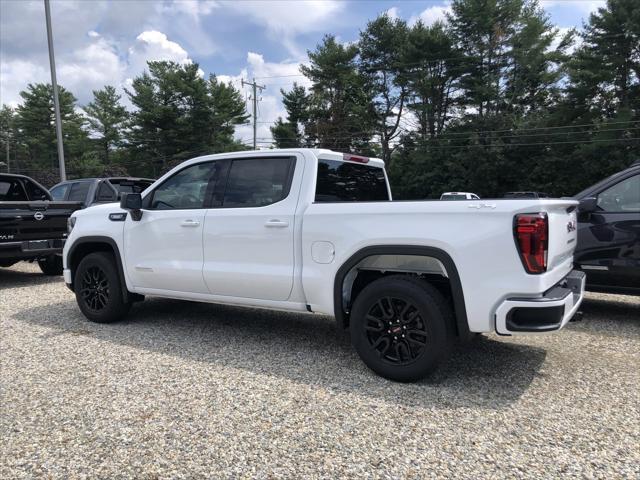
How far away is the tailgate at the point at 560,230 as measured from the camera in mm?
3266

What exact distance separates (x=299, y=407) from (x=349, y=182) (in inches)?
88.9

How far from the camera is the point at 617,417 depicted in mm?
3107

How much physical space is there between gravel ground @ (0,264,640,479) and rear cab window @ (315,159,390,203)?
1.45 metres

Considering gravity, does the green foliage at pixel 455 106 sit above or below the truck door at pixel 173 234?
above

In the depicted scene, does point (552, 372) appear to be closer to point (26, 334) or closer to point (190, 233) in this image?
point (190, 233)

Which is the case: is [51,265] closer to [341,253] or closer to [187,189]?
[187,189]

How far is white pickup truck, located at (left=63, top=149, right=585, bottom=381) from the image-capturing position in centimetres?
322

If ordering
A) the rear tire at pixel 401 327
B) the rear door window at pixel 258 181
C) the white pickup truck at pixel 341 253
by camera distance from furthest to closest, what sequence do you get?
1. the rear door window at pixel 258 181
2. the rear tire at pixel 401 327
3. the white pickup truck at pixel 341 253

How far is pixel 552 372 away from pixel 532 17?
40714 mm

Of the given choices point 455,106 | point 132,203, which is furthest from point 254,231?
point 455,106

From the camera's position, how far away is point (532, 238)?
3.12m

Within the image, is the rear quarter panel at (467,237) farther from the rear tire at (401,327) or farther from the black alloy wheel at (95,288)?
the black alloy wheel at (95,288)

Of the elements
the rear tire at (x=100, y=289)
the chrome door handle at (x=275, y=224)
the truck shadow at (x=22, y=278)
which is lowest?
the truck shadow at (x=22, y=278)

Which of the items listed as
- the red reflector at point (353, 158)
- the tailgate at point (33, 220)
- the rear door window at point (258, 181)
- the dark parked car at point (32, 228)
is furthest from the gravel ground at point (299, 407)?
the tailgate at point (33, 220)
